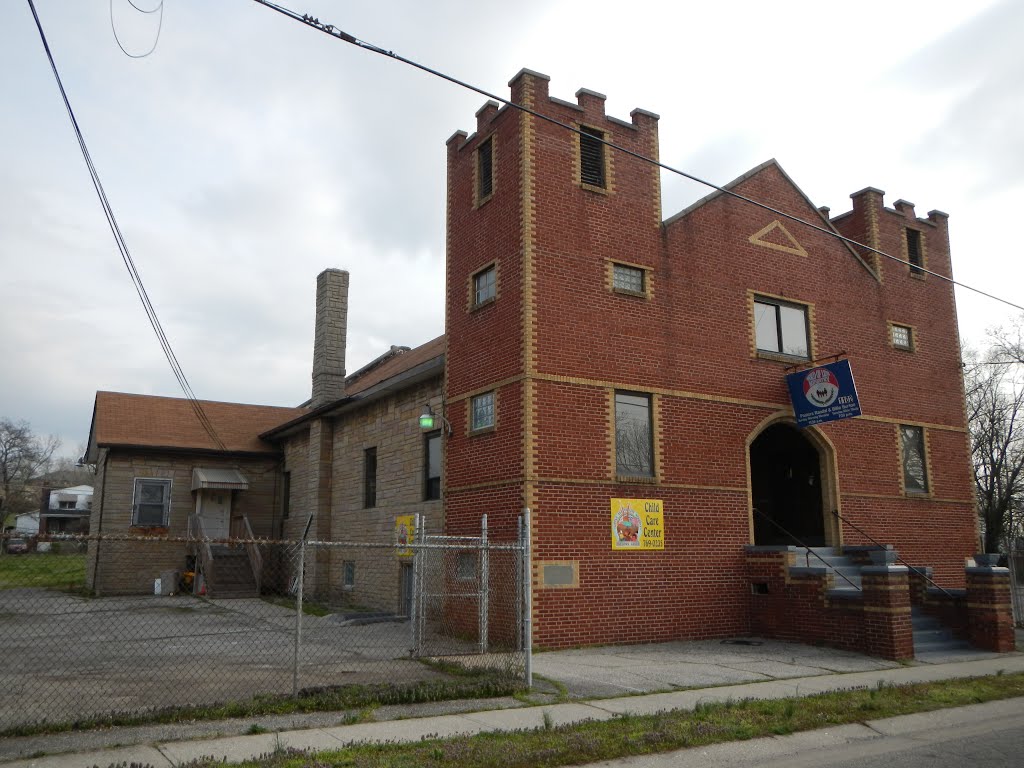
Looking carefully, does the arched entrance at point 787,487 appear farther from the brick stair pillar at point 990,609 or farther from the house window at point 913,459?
the brick stair pillar at point 990,609

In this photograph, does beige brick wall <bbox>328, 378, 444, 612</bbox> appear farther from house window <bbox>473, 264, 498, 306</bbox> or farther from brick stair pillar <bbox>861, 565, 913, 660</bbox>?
brick stair pillar <bbox>861, 565, 913, 660</bbox>

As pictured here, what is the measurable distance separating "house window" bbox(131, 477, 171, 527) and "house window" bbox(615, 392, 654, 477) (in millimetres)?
17669

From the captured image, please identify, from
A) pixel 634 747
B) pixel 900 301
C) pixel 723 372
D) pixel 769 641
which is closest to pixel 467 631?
pixel 769 641

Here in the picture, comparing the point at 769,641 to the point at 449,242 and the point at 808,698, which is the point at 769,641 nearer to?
the point at 808,698

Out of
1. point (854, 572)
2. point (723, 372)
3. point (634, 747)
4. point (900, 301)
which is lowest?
point (634, 747)

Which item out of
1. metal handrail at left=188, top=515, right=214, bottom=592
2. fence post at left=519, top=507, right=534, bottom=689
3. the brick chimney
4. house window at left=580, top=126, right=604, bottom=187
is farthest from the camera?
the brick chimney

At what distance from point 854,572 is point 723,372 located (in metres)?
4.55

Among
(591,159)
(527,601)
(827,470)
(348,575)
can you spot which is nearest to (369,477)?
(348,575)

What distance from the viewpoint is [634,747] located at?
7.39 m

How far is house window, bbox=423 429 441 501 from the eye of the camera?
18.8 meters

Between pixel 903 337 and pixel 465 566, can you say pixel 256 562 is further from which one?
pixel 903 337

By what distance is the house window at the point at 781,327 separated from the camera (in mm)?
17922

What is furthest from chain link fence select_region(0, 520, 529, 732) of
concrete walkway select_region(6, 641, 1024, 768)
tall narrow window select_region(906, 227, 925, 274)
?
tall narrow window select_region(906, 227, 925, 274)

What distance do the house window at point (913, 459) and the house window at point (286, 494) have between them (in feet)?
60.9
